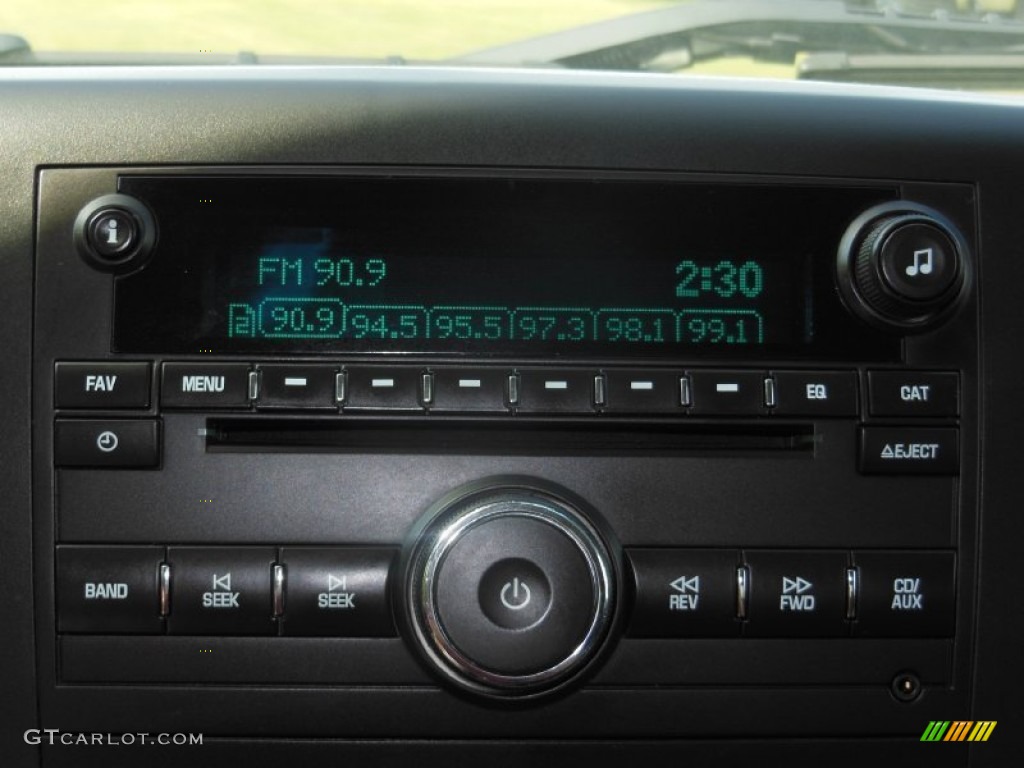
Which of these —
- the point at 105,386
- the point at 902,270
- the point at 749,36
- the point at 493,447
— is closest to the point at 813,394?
the point at 902,270

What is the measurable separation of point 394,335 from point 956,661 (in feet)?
2.17

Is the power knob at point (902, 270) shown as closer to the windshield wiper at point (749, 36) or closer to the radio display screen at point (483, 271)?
the radio display screen at point (483, 271)

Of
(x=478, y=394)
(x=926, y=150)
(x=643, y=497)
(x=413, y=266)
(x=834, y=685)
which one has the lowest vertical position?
(x=834, y=685)

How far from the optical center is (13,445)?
1.18m

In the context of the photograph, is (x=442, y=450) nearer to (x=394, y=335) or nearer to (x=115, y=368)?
(x=394, y=335)

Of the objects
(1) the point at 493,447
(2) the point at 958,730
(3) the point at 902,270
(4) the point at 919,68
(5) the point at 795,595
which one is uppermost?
(4) the point at 919,68

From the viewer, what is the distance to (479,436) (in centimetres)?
118

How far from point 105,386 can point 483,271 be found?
39 cm

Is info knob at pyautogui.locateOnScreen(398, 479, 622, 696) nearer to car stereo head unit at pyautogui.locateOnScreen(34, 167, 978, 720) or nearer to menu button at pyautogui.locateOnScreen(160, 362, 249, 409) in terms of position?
car stereo head unit at pyautogui.locateOnScreen(34, 167, 978, 720)

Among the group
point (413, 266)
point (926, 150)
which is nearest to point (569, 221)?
point (413, 266)

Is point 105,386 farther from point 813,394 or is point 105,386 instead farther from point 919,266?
point 919,266

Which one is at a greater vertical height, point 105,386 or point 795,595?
point 105,386

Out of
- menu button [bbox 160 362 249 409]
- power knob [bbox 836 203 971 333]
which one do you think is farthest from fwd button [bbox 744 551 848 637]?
menu button [bbox 160 362 249 409]

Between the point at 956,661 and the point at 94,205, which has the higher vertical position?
the point at 94,205
